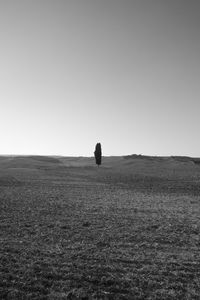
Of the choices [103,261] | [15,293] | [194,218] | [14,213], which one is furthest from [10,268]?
[194,218]

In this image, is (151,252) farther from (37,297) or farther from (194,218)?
(194,218)

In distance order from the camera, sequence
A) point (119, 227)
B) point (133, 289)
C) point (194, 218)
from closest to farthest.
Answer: point (133, 289), point (119, 227), point (194, 218)

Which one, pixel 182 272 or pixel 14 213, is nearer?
pixel 182 272

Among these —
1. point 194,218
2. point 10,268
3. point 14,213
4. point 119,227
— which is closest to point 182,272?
point 10,268

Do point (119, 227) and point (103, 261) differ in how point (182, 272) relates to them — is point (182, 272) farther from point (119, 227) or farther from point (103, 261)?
point (119, 227)

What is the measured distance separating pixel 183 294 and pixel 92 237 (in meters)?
6.01

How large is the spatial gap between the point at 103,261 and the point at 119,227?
517cm

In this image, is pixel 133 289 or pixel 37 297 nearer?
pixel 37 297

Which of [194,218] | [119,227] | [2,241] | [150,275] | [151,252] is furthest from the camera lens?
[194,218]

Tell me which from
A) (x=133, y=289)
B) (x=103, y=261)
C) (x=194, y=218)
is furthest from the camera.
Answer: (x=194, y=218)

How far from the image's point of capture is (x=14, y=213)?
18.5 m

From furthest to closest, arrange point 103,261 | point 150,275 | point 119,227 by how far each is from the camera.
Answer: point 119,227 → point 103,261 → point 150,275

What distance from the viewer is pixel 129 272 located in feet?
30.7

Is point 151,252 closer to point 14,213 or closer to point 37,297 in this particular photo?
point 37,297
